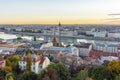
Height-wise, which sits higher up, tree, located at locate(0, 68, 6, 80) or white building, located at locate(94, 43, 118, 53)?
tree, located at locate(0, 68, 6, 80)

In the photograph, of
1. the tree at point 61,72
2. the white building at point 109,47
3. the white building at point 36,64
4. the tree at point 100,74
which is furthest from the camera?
the white building at point 109,47

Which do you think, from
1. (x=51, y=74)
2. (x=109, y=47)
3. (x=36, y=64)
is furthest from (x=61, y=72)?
(x=109, y=47)

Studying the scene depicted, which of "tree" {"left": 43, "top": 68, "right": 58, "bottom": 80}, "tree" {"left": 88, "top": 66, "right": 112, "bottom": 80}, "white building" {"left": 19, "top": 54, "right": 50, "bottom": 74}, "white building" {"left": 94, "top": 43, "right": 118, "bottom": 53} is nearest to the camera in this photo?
"tree" {"left": 43, "top": 68, "right": 58, "bottom": 80}

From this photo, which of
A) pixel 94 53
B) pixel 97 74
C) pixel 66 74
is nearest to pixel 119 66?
pixel 97 74

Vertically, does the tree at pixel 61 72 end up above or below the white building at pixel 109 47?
above

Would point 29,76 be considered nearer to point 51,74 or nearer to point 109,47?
point 51,74

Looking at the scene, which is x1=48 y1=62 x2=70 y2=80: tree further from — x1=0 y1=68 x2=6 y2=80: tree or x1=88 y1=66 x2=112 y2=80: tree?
x1=0 y1=68 x2=6 y2=80: tree

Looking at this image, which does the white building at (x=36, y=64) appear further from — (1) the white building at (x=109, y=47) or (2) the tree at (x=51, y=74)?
(1) the white building at (x=109, y=47)

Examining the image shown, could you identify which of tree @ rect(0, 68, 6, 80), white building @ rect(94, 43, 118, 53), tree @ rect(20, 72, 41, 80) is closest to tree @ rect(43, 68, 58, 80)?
tree @ rect(20, 72, 41, 80)

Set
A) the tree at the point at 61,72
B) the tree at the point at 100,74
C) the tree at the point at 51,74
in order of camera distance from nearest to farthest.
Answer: the tree at the point at 51,74 → the tree at the point at 100,74 → the tree at the point at 61,72

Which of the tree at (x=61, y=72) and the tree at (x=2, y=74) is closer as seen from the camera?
the tree at (x=2, y=74)

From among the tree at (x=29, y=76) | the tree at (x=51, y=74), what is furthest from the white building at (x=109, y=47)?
the tree at (x=29, y=76)
